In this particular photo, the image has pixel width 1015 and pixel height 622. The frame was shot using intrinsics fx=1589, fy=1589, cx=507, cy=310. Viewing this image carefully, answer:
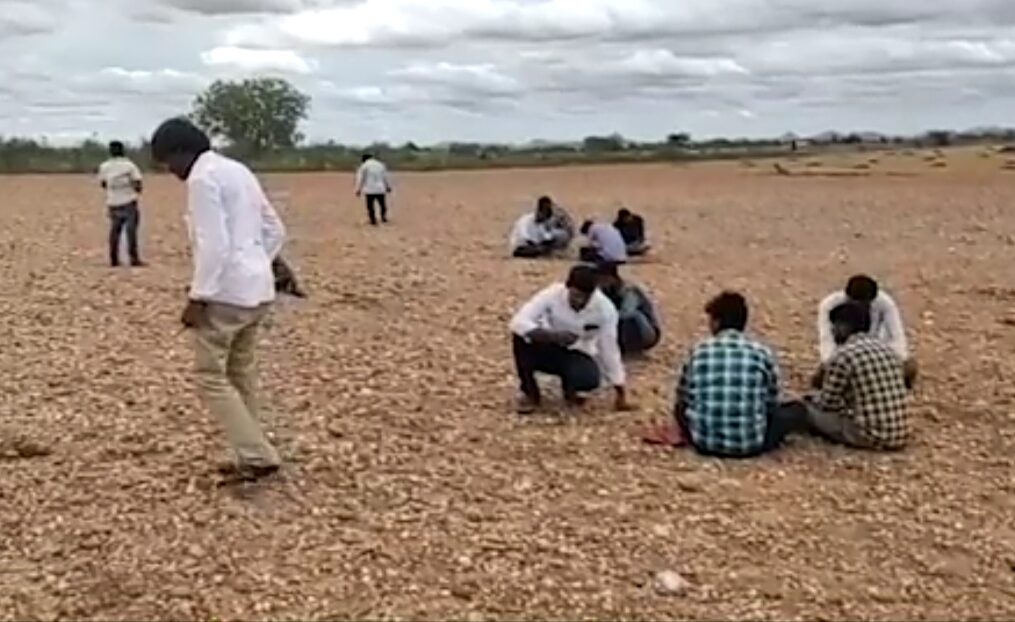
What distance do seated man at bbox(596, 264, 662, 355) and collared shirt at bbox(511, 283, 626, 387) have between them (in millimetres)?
1825

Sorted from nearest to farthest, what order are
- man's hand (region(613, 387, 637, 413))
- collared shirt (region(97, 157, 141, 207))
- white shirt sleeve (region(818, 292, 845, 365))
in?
white shirt sleeve (region(818, 292, 845, 365))
man's hand (region(613, 387, 637, 413))
collared shirt (region(97, 157, 141, 207))

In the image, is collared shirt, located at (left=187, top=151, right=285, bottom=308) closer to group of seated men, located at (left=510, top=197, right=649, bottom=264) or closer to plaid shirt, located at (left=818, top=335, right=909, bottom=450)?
plaid shirt, located at (left=818, top=335, right=909, bottom=450)

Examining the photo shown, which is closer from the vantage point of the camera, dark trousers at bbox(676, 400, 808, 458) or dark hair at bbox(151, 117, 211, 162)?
dark hair at bbox(151, 117, 211, 162)

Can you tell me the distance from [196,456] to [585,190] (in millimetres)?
39230

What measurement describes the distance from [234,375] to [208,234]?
855 millimetres

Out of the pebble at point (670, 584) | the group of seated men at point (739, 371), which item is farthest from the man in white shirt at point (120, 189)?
the pebble at point (670, 584)

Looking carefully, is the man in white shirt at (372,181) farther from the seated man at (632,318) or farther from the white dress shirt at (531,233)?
Answer: the seated man at (632,318)

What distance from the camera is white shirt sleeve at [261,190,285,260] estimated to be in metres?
7.05

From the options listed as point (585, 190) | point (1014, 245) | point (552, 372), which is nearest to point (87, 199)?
point (585, 190)

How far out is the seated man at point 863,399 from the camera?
8.41 metres

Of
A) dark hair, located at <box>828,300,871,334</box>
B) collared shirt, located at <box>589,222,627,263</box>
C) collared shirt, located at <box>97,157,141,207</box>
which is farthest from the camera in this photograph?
collared shirt, located at <box>97,157,141,207</box>

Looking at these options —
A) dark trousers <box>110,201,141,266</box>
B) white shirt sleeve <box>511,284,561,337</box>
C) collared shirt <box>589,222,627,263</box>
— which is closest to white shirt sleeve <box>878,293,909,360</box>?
white shirt sleeve <box>511,284,561,337</box>

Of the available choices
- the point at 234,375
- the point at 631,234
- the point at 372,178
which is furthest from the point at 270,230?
the point at 372,178

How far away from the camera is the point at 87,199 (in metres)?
39.7
